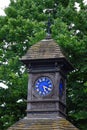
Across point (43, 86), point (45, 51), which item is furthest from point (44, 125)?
point (45, 51)

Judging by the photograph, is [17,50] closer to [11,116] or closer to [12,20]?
[12,20]

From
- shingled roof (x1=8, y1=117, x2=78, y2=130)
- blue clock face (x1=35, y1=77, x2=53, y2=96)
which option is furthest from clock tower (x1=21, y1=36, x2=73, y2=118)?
shingled roof (x1=8, y1=117, x2=78, y2=130)

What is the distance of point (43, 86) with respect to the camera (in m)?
16.8

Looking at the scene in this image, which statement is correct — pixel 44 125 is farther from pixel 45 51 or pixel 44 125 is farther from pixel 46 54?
pixel 45 51

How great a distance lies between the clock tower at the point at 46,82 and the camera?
16469mm

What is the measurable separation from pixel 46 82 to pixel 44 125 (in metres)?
1.89

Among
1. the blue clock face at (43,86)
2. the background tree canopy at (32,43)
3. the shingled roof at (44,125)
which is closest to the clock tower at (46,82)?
the blue clock face at (43,86)

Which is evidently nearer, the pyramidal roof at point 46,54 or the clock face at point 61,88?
the pyramidal roof at point 46,54

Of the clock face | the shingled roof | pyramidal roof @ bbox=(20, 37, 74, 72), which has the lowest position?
the shingled roof

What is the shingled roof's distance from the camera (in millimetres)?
15328

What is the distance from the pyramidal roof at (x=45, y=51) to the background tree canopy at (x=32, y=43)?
2761 millimetres

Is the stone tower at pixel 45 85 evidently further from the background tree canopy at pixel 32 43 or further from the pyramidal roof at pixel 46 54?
the background tree canopy at pixel 32 43

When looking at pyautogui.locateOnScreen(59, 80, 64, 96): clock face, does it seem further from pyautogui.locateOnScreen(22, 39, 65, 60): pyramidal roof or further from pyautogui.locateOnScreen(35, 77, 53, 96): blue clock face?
pyautogui.locateOnScreen(22, 39, 65, 60): pyramidal roof

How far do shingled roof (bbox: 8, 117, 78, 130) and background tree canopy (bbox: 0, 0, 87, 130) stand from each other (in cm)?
370
